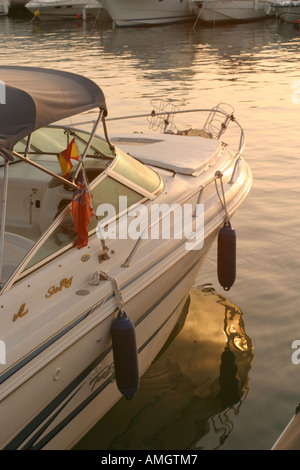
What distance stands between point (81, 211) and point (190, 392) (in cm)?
185

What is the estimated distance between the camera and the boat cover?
3744 mm

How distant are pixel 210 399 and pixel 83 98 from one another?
252 cm

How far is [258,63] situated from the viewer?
2150cm

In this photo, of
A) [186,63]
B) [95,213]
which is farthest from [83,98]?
[186,63]

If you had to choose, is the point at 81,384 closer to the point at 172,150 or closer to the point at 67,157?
the point at 67,157

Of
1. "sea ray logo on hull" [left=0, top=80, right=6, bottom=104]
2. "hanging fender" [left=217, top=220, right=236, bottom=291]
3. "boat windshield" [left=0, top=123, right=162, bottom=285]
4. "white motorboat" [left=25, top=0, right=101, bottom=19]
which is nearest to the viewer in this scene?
"sea ray logo on hull" [left=0, top=80, right=6, bottom=104]

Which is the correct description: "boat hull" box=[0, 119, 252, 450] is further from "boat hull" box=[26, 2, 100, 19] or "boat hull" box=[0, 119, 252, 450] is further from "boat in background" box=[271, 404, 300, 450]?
"boat hull" box=[26, 2, 100, 19]

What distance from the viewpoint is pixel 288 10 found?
32.9 m

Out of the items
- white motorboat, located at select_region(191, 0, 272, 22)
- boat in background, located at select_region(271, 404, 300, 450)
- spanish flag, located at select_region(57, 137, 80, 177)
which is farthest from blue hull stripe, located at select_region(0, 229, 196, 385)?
white motorboat, located at select_region(191, 0, 272, 22)

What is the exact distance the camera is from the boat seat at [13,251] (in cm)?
427

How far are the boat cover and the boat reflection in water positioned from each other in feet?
7.23

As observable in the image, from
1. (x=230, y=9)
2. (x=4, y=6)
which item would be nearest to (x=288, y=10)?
(x=230, y=9)

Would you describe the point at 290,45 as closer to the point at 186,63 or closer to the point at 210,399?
the point at 186,63

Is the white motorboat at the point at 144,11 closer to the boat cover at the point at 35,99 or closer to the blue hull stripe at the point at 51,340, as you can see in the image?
the boat cover at the point at 35,99
